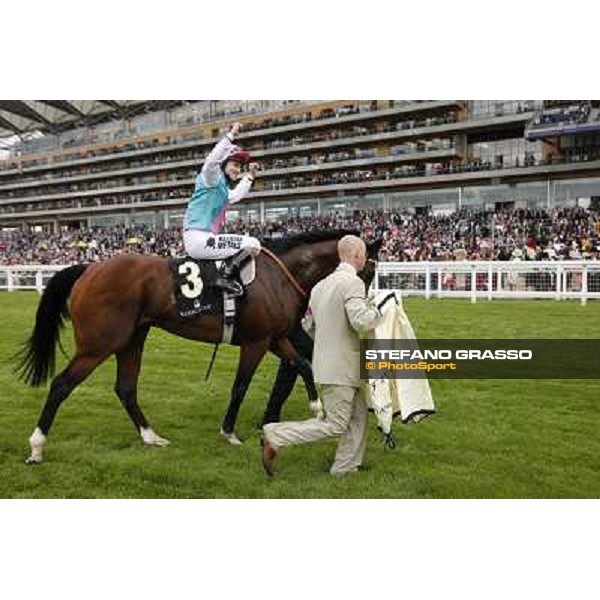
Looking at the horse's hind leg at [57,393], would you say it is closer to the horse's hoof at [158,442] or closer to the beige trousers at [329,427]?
the horse's hoof at [158,442]

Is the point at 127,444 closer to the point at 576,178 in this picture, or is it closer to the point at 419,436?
the point at 419,436

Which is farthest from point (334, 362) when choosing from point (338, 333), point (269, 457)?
point (269, 457)

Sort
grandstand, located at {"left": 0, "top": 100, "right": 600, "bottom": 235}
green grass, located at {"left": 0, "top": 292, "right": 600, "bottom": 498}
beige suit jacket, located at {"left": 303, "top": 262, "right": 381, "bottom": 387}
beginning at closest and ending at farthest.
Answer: green grass, located at {"left": 0, "top": 292, "right": 600, "bottom": 498} < beige suit jacket, located at {"left": 303, "top": 262, "right": 381, "bottom": 387} < grandstand, located at {"left": 0, "top": 100, "right": 600, "bottom": 235}

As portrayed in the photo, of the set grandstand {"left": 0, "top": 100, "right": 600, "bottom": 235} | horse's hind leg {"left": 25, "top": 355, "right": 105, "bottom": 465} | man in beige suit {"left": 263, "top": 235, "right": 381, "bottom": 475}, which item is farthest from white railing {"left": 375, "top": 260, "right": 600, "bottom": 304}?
horse's hind leg {"left": 25, "top": 355, "right": 105, "bottom": 465}

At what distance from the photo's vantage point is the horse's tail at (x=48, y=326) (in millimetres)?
4262

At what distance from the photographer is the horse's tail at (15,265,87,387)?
4.26 meters

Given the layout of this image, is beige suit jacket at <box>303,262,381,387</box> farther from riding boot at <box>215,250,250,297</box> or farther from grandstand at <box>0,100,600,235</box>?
grandstand at <box>0,100,600,235</box>

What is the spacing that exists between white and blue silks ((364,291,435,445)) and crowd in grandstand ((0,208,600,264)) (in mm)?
2404

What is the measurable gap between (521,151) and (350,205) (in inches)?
105

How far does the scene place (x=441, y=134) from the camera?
9344 mm

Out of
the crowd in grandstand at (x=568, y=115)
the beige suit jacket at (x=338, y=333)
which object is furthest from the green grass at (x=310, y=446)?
the crowd in grandstand at (x=568, y=115)

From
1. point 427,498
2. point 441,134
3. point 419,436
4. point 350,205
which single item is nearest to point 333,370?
point 427,498

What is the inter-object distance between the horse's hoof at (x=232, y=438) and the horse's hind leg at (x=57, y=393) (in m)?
0.99

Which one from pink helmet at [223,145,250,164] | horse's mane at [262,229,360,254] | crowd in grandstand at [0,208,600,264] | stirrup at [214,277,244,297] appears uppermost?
pink helmet at [223,145,250,164]
